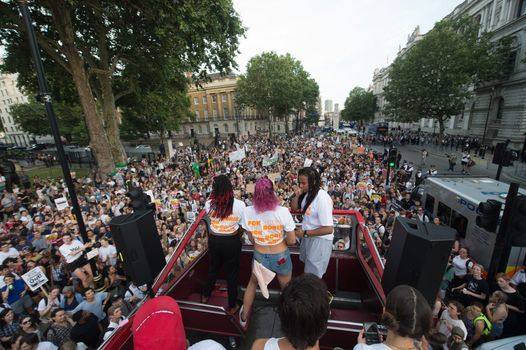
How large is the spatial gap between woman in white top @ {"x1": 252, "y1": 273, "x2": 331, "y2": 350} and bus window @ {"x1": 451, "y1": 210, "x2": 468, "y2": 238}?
803cm

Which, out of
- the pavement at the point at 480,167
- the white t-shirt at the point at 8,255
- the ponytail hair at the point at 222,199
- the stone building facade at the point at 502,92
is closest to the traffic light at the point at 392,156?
the pavement at the point at 480,167

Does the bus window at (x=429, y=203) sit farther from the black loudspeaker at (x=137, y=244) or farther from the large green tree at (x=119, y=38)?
the large green tree at (x=119, y=38)

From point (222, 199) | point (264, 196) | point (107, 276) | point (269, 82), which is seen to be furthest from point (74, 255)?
point (269, 82)

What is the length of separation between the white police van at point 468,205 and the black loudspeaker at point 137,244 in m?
7.65

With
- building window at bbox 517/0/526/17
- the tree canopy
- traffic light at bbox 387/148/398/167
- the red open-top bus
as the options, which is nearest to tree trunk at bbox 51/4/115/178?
the red open-top bus

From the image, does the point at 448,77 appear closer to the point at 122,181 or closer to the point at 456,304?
the point at 456,304

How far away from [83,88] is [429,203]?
19.4 m

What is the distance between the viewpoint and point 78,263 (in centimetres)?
564

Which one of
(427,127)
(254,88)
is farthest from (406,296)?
(427,127)

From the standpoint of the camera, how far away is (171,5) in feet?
32.5

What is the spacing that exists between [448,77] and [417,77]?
3604mm

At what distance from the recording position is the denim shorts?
2.77 meters

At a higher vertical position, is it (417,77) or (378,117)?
(417,77)

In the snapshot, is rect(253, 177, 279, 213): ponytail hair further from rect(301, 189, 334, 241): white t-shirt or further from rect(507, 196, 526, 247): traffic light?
rect(507, 196, 526, 247): traffic light
